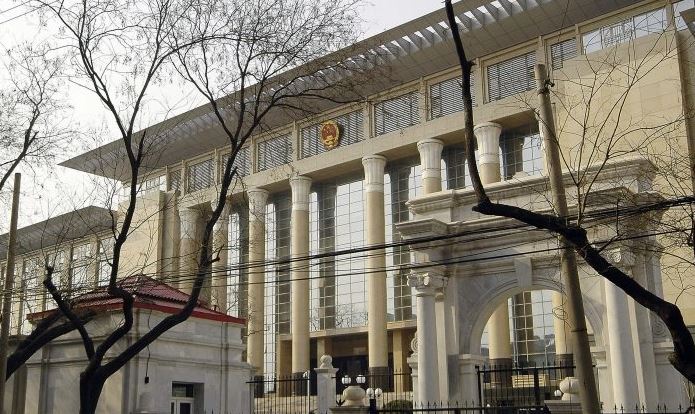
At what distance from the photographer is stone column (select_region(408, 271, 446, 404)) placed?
68.0ft

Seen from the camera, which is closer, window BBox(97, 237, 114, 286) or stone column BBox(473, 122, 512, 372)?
window BBox(97, 237, 114, 286)

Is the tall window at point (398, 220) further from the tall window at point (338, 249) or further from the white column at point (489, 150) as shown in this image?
the white column at point (489, 150)

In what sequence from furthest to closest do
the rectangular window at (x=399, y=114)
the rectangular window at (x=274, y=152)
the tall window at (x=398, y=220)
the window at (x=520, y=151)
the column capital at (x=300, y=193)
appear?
the rectangular window at (x=274, y=152), the column capital at (x=300, y=193), the tall window at (x=398, y=220), the rectangular window at (x=399, y=114), the window at (x=520, y=151)

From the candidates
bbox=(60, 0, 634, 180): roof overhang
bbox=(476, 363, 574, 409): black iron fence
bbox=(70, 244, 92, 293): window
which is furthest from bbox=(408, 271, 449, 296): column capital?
bbox=(60, 0, 634, 180): roof overhang

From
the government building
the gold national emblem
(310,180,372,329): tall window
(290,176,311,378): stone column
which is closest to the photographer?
the government building

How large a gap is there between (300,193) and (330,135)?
4.29 metres

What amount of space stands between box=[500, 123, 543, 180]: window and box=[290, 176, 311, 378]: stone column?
13.0 meters

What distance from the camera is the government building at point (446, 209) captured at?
19516 mm

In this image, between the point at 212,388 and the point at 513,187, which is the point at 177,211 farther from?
the point at 513,187

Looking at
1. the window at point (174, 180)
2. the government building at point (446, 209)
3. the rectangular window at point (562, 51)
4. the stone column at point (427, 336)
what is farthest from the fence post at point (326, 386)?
the window at point (174, 180)

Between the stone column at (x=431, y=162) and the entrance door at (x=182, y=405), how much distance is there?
2215 cm

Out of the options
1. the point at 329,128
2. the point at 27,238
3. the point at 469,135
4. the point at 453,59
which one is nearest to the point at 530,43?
the point at 453,59

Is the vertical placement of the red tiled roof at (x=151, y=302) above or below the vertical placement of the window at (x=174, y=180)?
→ below

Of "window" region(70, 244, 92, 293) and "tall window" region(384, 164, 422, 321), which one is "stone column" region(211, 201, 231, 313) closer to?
"window" region(70, 244, 92, 293)
